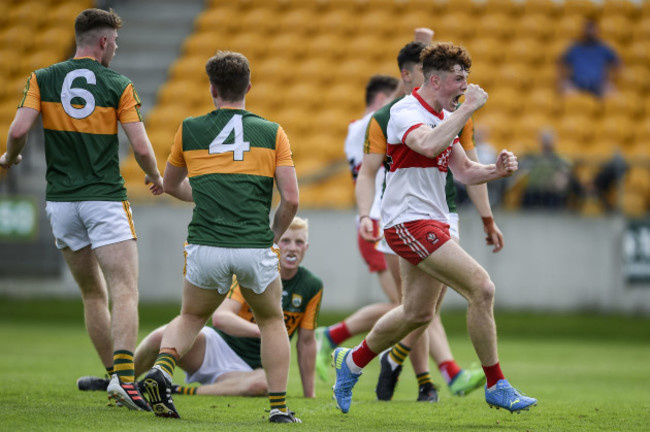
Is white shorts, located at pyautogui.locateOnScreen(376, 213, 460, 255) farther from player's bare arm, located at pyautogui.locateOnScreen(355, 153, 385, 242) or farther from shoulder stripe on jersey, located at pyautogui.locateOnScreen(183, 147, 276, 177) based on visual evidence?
shoulder stripe on jersey, located at pyautogui.locateOnScreen(183, 147, 276, 177)

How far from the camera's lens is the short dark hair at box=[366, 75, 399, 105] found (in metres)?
8.11

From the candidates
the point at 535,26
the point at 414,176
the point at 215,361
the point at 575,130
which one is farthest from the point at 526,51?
the point at 414,176

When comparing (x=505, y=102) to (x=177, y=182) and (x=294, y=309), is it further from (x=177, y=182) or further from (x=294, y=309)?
(x=177, y=182)

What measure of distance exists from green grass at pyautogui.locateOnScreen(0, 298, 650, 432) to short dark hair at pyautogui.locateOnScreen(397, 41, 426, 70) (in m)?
2.51

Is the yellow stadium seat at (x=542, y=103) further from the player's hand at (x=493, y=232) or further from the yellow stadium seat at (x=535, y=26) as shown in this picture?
the player's hand at (x=493, y=232)

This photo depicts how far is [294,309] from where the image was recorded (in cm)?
688

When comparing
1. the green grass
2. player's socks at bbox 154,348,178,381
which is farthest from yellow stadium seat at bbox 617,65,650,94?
player's socks at bbox 154,348,178,381

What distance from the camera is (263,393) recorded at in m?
6.89

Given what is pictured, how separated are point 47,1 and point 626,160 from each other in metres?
13.4

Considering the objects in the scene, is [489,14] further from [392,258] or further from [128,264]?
[128,264]

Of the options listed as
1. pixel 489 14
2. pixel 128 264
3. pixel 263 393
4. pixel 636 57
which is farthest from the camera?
pixel 489 14

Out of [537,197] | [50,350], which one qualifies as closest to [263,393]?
[50,350]

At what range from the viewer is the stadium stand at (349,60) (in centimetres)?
1600

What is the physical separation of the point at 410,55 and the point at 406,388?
308 centimetres
